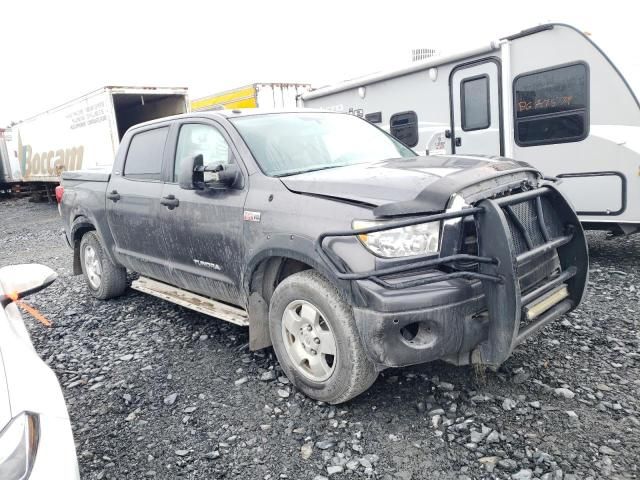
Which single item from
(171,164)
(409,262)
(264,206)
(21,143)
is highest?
(21,143)

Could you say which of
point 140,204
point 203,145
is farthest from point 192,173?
point 140,204

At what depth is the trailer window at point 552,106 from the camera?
6.23m

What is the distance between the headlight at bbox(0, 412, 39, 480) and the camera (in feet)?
5.25

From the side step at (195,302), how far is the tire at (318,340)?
1.48 ft

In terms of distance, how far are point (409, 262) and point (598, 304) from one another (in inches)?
114

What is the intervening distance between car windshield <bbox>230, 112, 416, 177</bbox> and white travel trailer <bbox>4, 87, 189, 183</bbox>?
8606mm

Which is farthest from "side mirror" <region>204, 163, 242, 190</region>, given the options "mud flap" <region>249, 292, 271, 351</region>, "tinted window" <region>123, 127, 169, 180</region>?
"tinted window" <region>123, 127, 169, 180</region>

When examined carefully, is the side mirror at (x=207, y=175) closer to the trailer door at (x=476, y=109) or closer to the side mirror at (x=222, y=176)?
the side mirror at (x=222, y=176)

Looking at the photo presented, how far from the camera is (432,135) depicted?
8.09 meters

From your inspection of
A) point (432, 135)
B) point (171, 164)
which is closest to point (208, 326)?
point (171, 164)

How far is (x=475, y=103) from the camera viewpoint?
7.41m

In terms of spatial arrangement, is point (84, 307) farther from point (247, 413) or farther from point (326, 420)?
point (326, 420)

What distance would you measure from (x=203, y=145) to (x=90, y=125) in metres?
11.5

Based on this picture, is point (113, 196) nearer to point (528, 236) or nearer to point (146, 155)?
point (146, 155)
